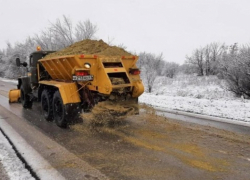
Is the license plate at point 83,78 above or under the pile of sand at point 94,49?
under

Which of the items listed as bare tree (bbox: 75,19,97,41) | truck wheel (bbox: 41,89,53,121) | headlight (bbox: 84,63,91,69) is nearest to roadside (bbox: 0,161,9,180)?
headlight (bbox: 84,63,91,69)

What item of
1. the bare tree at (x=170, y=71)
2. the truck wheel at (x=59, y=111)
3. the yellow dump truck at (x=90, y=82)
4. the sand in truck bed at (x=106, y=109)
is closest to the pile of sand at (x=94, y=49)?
the sand in truck bed at (x=106, y=109)

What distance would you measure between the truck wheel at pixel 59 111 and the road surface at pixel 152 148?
0.17 meters

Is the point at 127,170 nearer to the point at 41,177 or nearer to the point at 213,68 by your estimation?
the point at 41,177

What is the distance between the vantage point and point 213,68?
35750mm

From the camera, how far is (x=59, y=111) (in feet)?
20.1

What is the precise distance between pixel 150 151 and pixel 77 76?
2405mm

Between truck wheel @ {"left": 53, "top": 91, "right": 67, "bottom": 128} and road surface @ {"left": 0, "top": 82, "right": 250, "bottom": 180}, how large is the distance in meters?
0.17

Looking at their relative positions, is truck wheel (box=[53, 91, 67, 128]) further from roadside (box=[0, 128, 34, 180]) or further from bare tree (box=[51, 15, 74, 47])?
bare tree (box=[51, 15, 74, 47])

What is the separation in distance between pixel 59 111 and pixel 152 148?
302 cm

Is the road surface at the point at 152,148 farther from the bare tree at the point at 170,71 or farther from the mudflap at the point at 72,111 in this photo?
the bare tree at the point at 170,71

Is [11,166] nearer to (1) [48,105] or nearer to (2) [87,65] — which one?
(2) [87,65]

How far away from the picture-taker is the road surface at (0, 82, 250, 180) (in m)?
→ 3.35

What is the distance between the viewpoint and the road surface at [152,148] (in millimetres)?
3350
